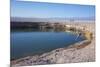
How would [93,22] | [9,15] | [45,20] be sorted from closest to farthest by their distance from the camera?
[9,15], [45,20], [93,22]

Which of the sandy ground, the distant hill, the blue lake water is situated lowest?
the sandy ground

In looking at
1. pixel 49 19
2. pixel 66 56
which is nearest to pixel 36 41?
pixel 49 19

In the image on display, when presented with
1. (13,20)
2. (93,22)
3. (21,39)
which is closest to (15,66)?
(21,39)

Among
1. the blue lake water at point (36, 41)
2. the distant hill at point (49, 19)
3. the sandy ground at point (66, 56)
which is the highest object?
the distant hill at point (49, 19)

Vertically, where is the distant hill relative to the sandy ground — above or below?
above
